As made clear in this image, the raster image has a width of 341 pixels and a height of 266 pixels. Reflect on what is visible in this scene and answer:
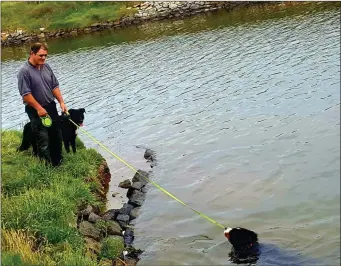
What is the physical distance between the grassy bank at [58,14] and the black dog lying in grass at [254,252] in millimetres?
53527

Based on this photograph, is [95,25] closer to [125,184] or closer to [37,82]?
[125,184]

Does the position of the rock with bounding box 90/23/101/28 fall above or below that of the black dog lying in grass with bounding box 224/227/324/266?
above

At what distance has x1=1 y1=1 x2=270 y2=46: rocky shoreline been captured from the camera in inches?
2162

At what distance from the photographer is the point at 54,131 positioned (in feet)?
38.9

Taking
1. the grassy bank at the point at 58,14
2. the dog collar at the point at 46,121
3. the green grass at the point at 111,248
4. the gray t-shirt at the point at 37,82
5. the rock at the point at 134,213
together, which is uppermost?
the grassy bank at the point at 58,14

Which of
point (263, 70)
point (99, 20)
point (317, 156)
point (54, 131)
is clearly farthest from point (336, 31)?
point (99, 20)

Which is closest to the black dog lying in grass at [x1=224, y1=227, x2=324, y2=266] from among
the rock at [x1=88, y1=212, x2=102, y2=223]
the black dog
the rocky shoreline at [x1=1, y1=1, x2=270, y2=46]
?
the rock at [x1=88, y1=212, x2=102, y2=223]

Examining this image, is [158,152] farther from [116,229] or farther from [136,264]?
[136,264]

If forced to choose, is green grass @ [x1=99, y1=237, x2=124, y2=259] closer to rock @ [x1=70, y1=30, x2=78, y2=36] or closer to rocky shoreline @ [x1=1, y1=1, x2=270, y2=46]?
rocky shoreline @ [x1=1, y1=1, x2=270, y2=46]

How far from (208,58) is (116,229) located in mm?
19602

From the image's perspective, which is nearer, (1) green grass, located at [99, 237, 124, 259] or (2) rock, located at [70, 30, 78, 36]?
(1) green grass, located at [99, 237, 124, 259]

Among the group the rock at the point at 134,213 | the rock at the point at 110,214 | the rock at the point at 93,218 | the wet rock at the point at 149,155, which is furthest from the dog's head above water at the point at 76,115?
the rock at the point at 93,218

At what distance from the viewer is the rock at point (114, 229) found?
10.8 m

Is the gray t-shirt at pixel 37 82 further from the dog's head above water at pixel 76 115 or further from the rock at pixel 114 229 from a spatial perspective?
the rock at pixel 114 229
